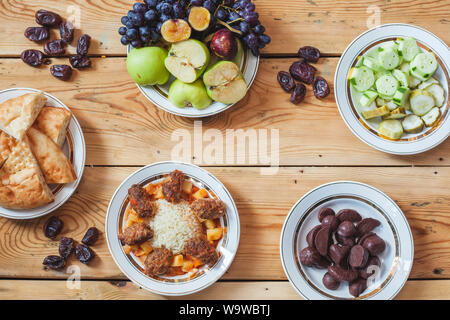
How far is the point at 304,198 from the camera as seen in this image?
1.45m

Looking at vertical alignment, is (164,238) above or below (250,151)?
below

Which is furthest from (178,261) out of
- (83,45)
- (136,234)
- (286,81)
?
(83,45)

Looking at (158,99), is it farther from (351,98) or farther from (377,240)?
(377,240)

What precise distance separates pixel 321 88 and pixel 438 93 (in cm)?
41

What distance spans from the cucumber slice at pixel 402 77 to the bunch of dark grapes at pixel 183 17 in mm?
492

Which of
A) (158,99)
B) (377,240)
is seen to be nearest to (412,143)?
(377,240)

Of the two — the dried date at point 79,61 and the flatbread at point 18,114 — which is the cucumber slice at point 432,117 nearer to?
the dried date at point 79,61

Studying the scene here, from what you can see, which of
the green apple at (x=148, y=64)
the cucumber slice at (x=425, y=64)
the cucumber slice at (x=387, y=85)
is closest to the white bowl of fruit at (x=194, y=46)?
the green apple at (x=148, y=64)

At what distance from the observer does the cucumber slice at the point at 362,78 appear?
147 cm

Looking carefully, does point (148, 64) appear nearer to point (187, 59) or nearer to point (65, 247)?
point (187, 59)

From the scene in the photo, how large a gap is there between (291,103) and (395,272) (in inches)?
27.8

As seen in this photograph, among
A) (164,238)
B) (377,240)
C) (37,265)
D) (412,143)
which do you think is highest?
(412,143)

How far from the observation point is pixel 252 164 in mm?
1552

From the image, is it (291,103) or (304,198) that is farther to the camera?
(291,103)
